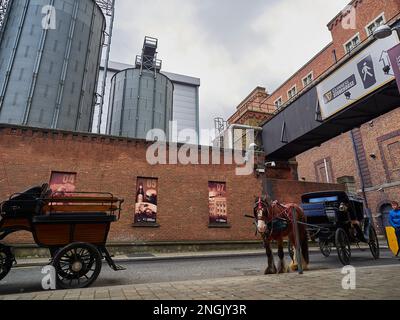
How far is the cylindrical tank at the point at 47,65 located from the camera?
14.7 m

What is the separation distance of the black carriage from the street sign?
16.4ft

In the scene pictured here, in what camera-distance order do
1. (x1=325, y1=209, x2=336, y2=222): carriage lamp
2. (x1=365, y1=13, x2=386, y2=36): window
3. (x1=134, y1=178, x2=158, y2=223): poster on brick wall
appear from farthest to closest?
1. (x1=365, y1=13, x2=386, y2=36): window
2. (x1=134, y1=178, x2=158, y2=223): poster on brick wall
3. (x1=325, y1=209, x2=336, y2=222): carriage lamp

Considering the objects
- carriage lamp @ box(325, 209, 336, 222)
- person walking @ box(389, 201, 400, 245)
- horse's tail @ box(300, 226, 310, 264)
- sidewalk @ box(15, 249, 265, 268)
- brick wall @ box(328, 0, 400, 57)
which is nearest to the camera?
horse's tail @ box(300, 226, 310, 264)

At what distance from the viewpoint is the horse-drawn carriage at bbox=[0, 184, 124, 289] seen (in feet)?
15.5

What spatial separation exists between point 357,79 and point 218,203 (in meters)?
9.44

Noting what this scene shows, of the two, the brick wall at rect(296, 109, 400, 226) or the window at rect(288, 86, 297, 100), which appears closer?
the brick wall at rect(296, 109, 400, 226)

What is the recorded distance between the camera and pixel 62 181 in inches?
514

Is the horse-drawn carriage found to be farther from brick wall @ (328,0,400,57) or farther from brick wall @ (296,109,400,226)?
brick wall @ (328,0,400,57)

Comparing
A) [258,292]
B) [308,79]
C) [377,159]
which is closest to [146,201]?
[258,292]

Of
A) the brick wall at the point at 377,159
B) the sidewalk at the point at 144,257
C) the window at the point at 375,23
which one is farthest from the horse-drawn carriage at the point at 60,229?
the window at the point at 375,23

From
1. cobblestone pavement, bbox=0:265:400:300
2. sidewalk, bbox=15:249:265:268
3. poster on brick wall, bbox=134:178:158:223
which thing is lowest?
sidewalk, bbox=15:249:265:268

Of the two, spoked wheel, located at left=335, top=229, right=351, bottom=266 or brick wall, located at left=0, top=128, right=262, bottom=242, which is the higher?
brick wall, located at left=0, top=128, right=262, bottom=242

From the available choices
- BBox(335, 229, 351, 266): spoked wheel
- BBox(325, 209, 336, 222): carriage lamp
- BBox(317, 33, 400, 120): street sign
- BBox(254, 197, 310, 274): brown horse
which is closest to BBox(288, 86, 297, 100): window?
BBox(317, 33, 400, 120): street sign

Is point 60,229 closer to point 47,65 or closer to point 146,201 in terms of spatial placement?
point 146,201
